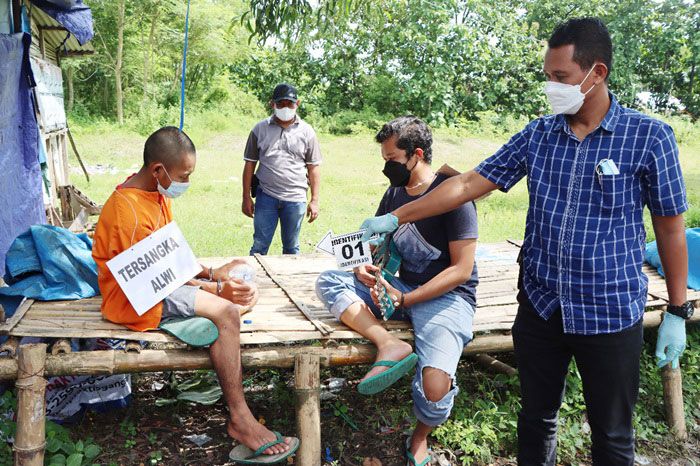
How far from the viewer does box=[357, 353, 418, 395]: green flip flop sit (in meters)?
3.04

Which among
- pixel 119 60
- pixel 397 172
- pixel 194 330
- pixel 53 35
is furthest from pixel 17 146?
pixel 119 60

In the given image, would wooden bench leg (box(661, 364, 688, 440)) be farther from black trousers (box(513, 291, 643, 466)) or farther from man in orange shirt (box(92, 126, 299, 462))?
man in orange shirt (box(92, 126, 299, 462))

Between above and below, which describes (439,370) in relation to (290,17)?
below

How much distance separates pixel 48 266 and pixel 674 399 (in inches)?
155

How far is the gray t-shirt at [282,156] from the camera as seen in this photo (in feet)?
17.8

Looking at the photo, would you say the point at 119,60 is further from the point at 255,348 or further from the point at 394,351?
the point at 394,351

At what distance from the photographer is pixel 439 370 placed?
123 inches

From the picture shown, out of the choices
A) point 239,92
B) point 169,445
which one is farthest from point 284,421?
point 239,92

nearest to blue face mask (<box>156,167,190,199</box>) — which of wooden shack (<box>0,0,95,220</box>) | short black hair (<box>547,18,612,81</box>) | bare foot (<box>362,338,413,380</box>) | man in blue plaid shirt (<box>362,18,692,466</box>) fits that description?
bare foot (<box>362,338,413,380</box>)

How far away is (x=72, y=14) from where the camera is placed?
7.00 metres

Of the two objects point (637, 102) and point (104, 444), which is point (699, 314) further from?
point (637, 102)

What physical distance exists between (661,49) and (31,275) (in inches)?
758

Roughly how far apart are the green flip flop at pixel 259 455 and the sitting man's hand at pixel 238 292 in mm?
811

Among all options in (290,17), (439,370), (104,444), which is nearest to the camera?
(439,370)
